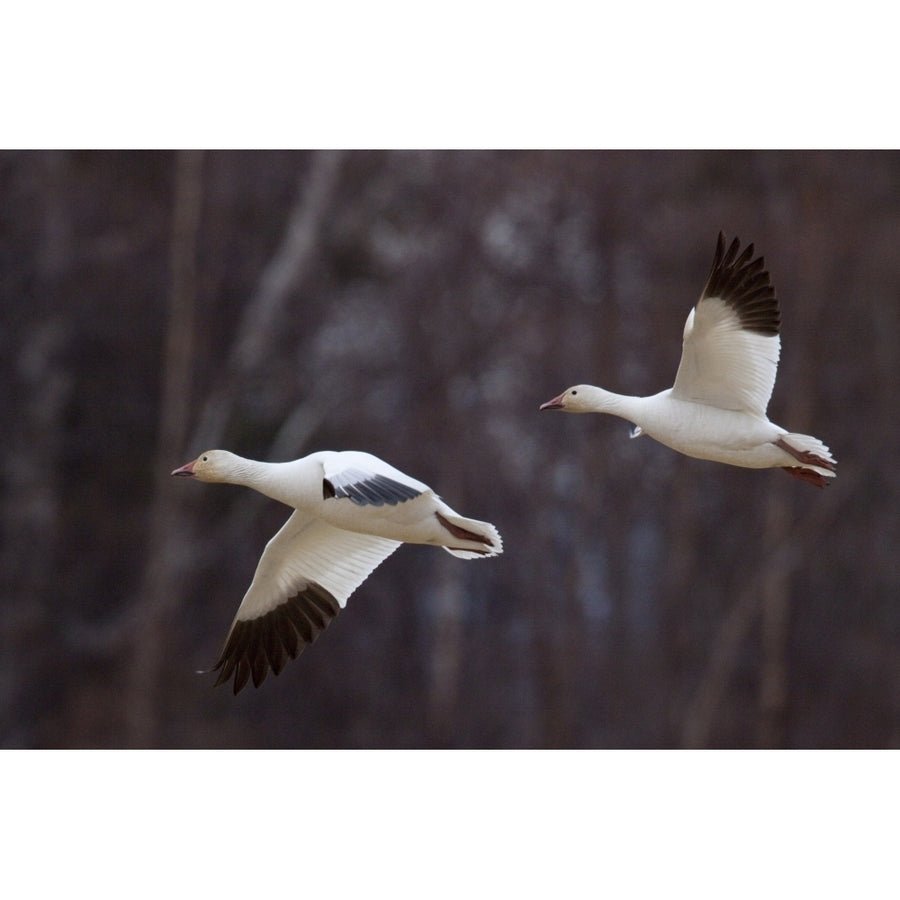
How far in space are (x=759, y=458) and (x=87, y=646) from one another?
9581mm

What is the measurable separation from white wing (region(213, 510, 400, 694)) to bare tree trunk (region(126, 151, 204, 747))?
7403 mm

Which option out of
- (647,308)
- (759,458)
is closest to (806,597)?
(647,308)

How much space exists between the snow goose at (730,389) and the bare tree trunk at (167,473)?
8.41m

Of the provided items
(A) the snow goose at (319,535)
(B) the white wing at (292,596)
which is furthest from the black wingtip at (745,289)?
(B) the white wing at (292,596)

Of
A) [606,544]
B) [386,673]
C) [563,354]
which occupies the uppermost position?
[563,354]

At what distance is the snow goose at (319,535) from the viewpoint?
26.2 feet

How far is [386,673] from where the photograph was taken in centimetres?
1686

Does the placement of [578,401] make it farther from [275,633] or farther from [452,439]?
[452,439]

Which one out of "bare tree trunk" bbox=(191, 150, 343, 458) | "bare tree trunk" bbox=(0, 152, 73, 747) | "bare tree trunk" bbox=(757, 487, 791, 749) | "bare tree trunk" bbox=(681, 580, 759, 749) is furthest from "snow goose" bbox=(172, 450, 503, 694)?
"bare tree trunk" bbox=(0, 152, 73, 747)

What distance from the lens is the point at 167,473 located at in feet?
53.9

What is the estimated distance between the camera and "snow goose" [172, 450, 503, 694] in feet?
26.2

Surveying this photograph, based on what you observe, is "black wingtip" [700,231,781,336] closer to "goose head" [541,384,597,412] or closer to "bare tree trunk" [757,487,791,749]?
"goose head" [541,384,597,412]

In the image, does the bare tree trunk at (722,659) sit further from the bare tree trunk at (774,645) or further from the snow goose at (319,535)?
the snow goose at (319,535)

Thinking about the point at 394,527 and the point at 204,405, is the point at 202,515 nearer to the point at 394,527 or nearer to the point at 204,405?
the point at 204,405
